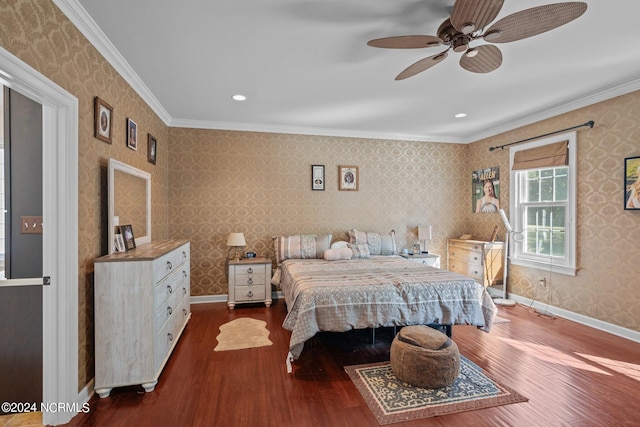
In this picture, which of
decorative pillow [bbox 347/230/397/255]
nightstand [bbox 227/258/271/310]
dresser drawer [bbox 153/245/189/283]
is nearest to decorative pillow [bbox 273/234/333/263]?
nightstand [bbox 227/258/271/310]

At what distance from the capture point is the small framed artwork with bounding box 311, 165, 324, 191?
4.71 metres

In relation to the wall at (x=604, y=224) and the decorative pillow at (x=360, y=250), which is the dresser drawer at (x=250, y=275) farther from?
the wall at (x=604, y=224)

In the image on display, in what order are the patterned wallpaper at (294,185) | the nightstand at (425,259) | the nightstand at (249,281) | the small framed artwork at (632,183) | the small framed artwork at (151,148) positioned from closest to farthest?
the patterned wallpaper at (294,185)
the small framed artwork at (632,183)
the small framed artwork at (151,148)
the nightstand at (249,281)
the nightstand at (425,259)

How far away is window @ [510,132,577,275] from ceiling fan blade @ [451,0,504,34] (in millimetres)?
2846

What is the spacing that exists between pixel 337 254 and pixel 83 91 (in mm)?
3136

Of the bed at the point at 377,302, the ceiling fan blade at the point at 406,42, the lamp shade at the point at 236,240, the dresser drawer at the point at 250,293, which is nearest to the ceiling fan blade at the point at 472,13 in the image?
the ceiling fan blade at the point at 406,42

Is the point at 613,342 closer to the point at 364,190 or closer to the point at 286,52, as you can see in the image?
the point at 364,190

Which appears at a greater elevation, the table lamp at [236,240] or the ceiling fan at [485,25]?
the ceiling fan at [485,25]

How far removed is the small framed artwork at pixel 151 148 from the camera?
3.40m

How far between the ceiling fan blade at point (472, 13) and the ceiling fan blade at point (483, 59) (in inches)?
11.2

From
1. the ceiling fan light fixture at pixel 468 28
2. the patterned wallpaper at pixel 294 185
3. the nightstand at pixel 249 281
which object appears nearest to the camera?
the ceiling fan light fixture at pixel 468 28

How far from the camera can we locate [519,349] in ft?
9.36

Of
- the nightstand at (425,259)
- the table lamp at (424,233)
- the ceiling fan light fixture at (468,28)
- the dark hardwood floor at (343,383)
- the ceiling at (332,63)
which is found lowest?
the dark hardwood floor at (343,383)

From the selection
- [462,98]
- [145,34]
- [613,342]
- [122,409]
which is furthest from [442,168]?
[122,409]
